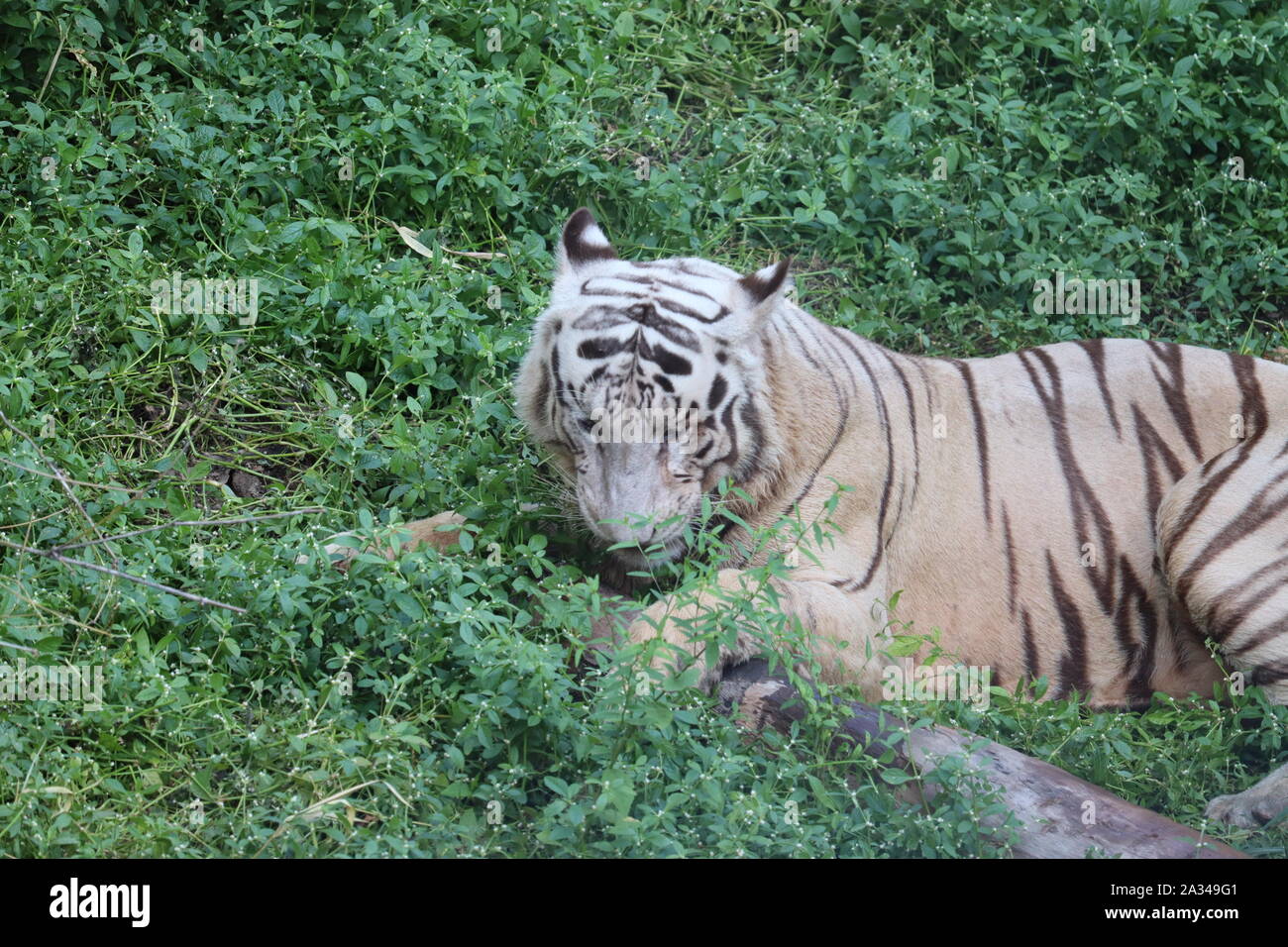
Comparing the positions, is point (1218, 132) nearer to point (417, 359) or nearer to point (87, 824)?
point (417, 359)

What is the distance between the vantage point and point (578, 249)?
4.34 metres

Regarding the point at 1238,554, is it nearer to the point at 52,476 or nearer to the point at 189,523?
the point at 189,523

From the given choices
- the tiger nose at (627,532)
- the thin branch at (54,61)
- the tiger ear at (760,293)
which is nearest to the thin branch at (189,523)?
the tiger nose at (627,532)

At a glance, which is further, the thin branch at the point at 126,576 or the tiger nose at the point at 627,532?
the tiger nose at the point at 627,532

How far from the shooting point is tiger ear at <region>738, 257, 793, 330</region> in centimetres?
409

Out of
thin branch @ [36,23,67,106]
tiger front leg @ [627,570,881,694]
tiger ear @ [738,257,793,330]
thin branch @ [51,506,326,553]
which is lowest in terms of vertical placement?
tiger front leg @ [627,570,881,694]

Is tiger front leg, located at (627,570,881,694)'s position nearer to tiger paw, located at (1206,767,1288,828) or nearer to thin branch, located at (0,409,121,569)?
tiger paw, located at (1206,767,1288,828)

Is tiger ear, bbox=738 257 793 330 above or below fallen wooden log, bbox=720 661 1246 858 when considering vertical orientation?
above

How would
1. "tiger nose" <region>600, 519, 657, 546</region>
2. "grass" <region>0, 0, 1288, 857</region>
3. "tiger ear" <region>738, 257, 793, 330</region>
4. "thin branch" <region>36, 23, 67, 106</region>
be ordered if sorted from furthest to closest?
"thin branch" <region>36, 23, 67, 106</region>
"tiger ear" <region>738, 257, 793, 330</region>
"tiger nose" <region>600, 519, 657, 546</region>
"grass" <region>0, 0, 1288, 857</region>

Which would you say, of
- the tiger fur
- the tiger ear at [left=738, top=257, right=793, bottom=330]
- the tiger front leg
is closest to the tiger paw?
the tiger fur

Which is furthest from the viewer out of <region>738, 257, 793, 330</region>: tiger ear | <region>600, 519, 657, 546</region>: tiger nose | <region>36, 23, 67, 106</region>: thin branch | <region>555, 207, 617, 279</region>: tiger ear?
<region>36, 23, 67, 106</region>: thin branch

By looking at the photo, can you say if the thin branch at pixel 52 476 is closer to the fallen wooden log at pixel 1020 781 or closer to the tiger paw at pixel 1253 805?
the fallen wooden log at pixel 1020 781

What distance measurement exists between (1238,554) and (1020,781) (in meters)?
1.18

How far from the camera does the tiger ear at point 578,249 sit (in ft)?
14.2
